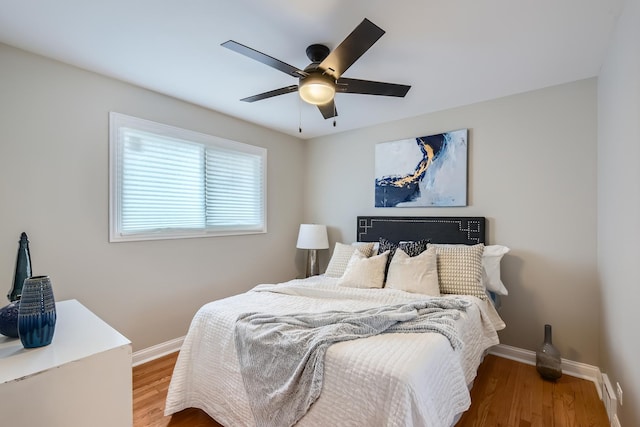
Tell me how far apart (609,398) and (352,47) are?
2.77 m

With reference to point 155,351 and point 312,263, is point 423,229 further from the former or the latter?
point 155,351

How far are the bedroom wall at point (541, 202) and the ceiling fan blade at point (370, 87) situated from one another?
1336mm

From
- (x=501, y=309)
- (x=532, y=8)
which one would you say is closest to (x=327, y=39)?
(x=532, y=8)

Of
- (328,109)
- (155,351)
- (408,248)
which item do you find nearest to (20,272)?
(155,351)

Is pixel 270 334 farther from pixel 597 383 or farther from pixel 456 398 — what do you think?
pixel 597 383

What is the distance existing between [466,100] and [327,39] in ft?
5.52

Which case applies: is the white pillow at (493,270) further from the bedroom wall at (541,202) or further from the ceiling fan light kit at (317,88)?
the ceiling fan light kit at (317,88)

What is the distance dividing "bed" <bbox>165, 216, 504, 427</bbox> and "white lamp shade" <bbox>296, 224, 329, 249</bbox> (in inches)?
45.1

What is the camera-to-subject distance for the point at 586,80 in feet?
7.93

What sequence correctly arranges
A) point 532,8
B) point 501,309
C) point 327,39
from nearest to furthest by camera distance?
point 532,8
point 327,39
point 501,309

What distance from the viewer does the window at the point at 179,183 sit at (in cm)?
254

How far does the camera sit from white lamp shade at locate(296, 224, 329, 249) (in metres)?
3.71

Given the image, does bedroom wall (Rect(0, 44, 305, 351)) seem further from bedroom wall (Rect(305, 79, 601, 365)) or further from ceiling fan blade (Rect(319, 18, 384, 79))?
bedroom wall (Rect(305, 79, 601, 365))

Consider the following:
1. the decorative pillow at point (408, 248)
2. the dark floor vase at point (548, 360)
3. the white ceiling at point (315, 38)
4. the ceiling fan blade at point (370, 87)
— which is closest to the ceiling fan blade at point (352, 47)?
the ceiling fan blade at point (370, 87)
